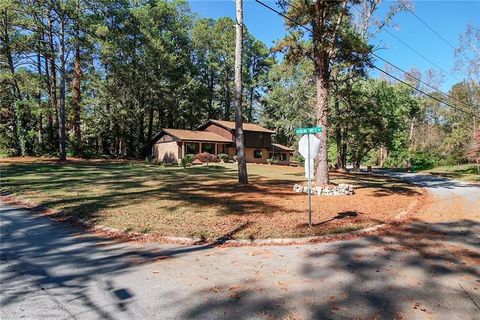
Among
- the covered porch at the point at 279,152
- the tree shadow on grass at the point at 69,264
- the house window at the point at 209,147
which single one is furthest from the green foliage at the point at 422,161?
the tree shadow on grass at the point at 69,264

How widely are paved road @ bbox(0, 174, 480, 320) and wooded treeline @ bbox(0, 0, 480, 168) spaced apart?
30.8 feet

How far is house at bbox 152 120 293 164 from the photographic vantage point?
3841 centimetres

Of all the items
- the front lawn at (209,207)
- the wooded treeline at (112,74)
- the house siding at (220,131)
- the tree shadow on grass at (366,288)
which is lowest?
the tree shadow on grass at (366,288)

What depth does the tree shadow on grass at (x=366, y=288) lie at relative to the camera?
409 centimetres

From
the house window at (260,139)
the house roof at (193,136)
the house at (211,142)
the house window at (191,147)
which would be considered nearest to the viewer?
the house roof at (193,136)

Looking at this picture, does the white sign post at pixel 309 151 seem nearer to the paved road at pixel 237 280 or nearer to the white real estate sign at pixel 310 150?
the white real estate sign at pixel 310 150

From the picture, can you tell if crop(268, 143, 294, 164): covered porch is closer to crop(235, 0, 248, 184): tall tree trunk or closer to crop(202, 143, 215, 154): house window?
crop(202, 143, 215, 154): house window

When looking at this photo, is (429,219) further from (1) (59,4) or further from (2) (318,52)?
(1) (59,4)

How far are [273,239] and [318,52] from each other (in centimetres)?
1031

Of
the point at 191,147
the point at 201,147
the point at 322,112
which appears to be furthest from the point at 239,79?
the point at 201,147

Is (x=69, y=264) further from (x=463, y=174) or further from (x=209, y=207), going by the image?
(x=463, y=174)

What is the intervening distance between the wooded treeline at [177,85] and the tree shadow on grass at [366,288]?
29.7 ft

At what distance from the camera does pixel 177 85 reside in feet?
149

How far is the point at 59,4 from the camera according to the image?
27.5 metres
